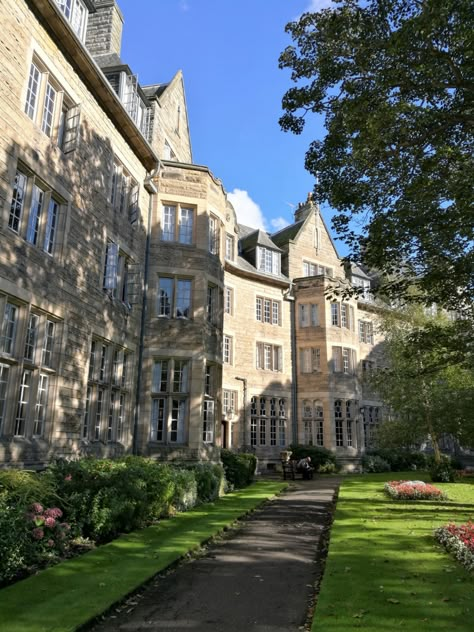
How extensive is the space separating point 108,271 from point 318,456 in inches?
713

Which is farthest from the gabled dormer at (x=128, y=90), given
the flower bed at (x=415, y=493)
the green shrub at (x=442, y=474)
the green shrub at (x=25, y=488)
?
the green shrub at (x=442, y=474)

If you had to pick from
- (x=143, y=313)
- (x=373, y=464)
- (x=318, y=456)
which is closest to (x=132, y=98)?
(x=143, y=313)

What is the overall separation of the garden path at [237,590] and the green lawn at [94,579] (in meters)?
0.22

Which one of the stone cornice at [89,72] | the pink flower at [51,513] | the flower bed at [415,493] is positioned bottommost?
the flower bed at [415,493]

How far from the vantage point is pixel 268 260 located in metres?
31.6

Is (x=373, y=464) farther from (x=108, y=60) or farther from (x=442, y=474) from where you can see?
(x=108, y=60)

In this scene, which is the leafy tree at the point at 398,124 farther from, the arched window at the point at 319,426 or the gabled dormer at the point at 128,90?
the arched window at the point at 319,426

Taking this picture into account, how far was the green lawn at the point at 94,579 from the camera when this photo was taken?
5.09 meters

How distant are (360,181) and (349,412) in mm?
21143

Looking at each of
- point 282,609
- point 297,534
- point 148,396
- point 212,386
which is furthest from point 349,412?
point 282,609

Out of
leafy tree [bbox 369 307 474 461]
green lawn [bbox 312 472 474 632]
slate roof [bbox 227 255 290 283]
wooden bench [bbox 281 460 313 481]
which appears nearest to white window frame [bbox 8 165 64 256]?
green lawn [bbox 312 472 474 632]

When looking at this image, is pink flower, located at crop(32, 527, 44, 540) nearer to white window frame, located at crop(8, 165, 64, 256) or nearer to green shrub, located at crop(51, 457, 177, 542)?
green shrub, located at crop(51, 457, 177, 542)

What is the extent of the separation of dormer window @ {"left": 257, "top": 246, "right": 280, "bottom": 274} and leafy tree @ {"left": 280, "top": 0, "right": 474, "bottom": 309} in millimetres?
18214

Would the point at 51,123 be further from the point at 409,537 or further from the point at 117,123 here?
the point at 409,537
